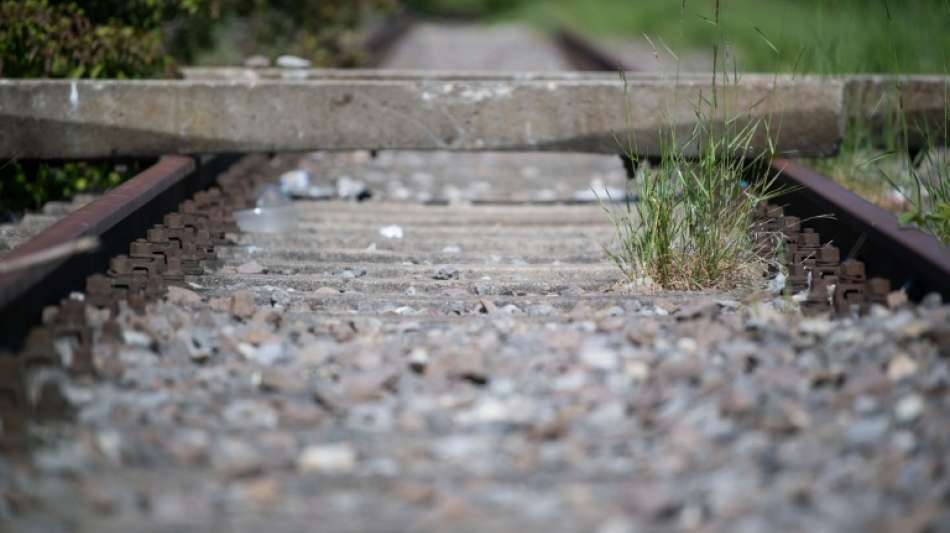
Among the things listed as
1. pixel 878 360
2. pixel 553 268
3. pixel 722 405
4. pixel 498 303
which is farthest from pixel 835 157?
pixel 722 405

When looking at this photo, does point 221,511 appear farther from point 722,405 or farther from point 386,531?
point 722,405

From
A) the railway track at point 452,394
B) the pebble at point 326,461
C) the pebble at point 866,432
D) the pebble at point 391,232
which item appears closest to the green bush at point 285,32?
the pebble at point 391,232

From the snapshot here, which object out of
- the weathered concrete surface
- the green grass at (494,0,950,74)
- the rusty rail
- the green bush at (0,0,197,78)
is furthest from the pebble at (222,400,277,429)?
the green bush at (0,0,197,78)

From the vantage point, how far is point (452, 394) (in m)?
2.90

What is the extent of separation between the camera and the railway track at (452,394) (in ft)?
7.72

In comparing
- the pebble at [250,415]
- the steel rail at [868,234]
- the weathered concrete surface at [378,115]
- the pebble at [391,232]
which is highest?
the weathered concrete surface at [378,115]

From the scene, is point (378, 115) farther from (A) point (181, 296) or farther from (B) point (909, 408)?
(B) point (909, 408)

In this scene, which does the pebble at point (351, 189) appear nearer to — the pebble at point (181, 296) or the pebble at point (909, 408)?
the pebble at point (181, 296)

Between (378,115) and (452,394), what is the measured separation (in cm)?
260

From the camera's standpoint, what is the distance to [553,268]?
442 cm

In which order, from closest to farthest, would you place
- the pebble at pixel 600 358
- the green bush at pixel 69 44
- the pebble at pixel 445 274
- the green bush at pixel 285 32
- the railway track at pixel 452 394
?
the railway track at pixel 452 394 < the pebble at pixel 600 358 < the pebble at pixel 445 274 < the green bush at pixel 69 44 < the green bush at pixel 285 32

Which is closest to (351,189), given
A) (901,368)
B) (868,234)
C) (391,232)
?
(391,232)

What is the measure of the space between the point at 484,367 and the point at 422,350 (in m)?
0.22

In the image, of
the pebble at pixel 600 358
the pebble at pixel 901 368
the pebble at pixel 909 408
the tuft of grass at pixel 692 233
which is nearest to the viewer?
the pebble at pixel 909 408
